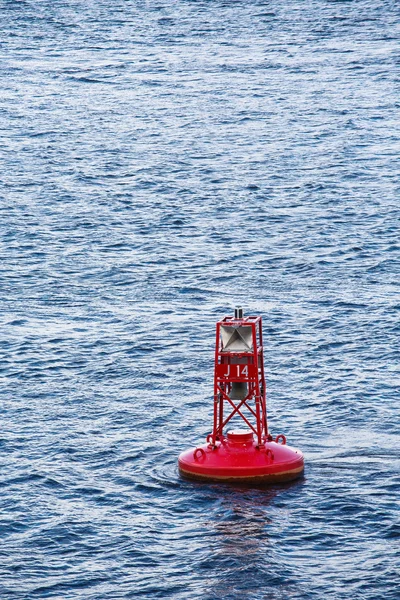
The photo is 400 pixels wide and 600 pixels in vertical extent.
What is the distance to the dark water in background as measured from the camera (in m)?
34.9

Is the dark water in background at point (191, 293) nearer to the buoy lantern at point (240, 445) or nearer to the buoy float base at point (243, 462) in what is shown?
the buoy float base at point (243, 462)

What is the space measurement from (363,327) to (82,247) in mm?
25617

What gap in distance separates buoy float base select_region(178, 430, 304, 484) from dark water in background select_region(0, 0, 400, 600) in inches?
19.5

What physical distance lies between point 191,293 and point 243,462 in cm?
2863

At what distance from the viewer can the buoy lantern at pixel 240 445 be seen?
37.9 metres

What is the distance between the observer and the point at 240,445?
38625mm

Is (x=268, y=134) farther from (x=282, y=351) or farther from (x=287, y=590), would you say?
(x=287, y=590)

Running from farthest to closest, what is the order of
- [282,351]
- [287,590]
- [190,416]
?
[282,351] → [190,416] → [287,590]

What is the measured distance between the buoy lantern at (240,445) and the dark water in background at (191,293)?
23.7 inches

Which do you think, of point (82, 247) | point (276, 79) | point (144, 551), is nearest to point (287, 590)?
point (144, 551)

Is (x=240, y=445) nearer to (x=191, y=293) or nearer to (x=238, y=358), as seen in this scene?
(x=238, y=358)

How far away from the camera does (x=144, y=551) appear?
34.6 m

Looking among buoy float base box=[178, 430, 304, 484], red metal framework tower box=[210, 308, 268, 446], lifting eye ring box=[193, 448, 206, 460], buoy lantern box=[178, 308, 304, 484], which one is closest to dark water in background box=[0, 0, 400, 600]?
buoy float base box=[178, 430, 304, 484]

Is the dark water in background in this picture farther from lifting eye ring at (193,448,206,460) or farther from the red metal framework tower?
the red metal framework tower
